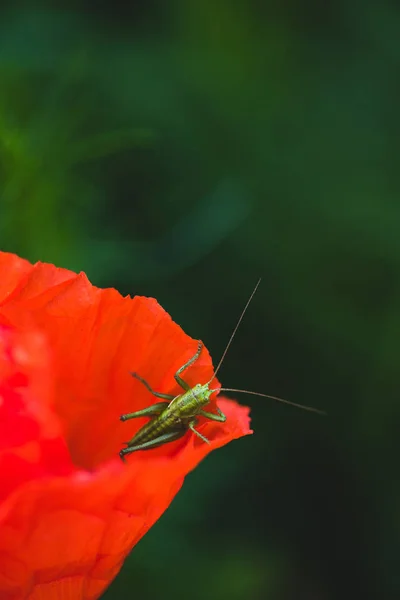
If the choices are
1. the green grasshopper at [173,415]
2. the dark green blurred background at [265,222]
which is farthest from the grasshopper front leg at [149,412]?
the dark green blurred background at [265,222]

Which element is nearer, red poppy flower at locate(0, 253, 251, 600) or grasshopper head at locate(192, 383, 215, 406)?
red poppy flower at locate(0, 253, 251, 600)

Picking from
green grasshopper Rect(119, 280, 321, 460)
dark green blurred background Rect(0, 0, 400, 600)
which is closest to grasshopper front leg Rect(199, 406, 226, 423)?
green grasshopper Rect(119, 280, 321, 460)

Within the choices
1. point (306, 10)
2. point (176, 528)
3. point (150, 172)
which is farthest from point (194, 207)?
point (176, 528)

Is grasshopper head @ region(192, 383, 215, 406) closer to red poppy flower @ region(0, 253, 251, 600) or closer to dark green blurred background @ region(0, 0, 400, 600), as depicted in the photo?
red poppy flower @ region(0, 253, 251, 600)

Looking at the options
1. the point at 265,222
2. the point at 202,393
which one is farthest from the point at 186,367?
the point at 265,222

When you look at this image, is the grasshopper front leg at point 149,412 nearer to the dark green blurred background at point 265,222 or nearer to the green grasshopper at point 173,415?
the green grasshopper at point 173,415

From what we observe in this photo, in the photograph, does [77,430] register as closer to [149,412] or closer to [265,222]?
[149,412]

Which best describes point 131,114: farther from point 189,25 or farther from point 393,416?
point 393,416
